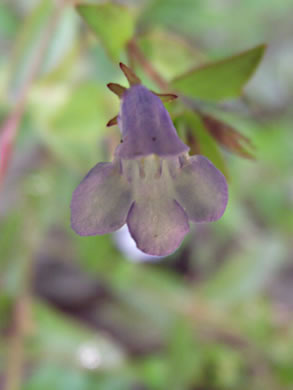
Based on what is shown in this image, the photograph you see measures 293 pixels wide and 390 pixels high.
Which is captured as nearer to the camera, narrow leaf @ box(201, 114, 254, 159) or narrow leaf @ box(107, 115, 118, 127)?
narrow leaf @ box(107, 115, 118, 127)

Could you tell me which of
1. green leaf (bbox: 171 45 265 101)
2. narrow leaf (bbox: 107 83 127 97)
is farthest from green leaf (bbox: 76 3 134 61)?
narrow leaf (bbox: 107 83 127 97)

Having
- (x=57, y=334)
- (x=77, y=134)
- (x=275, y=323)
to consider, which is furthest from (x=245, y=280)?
(x=77, y=134)

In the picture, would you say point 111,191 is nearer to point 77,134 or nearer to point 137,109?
point 137,109

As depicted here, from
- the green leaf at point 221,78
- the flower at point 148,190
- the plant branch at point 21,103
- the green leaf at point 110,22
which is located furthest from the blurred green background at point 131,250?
the flower at point 148,190

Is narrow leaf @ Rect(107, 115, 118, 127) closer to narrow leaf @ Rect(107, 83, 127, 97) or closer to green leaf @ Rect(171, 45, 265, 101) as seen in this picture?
narrow leaf @ Rect(107, 83, 127, 97)

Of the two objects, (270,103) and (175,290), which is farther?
(270,103)

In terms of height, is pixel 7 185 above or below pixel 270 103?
above
